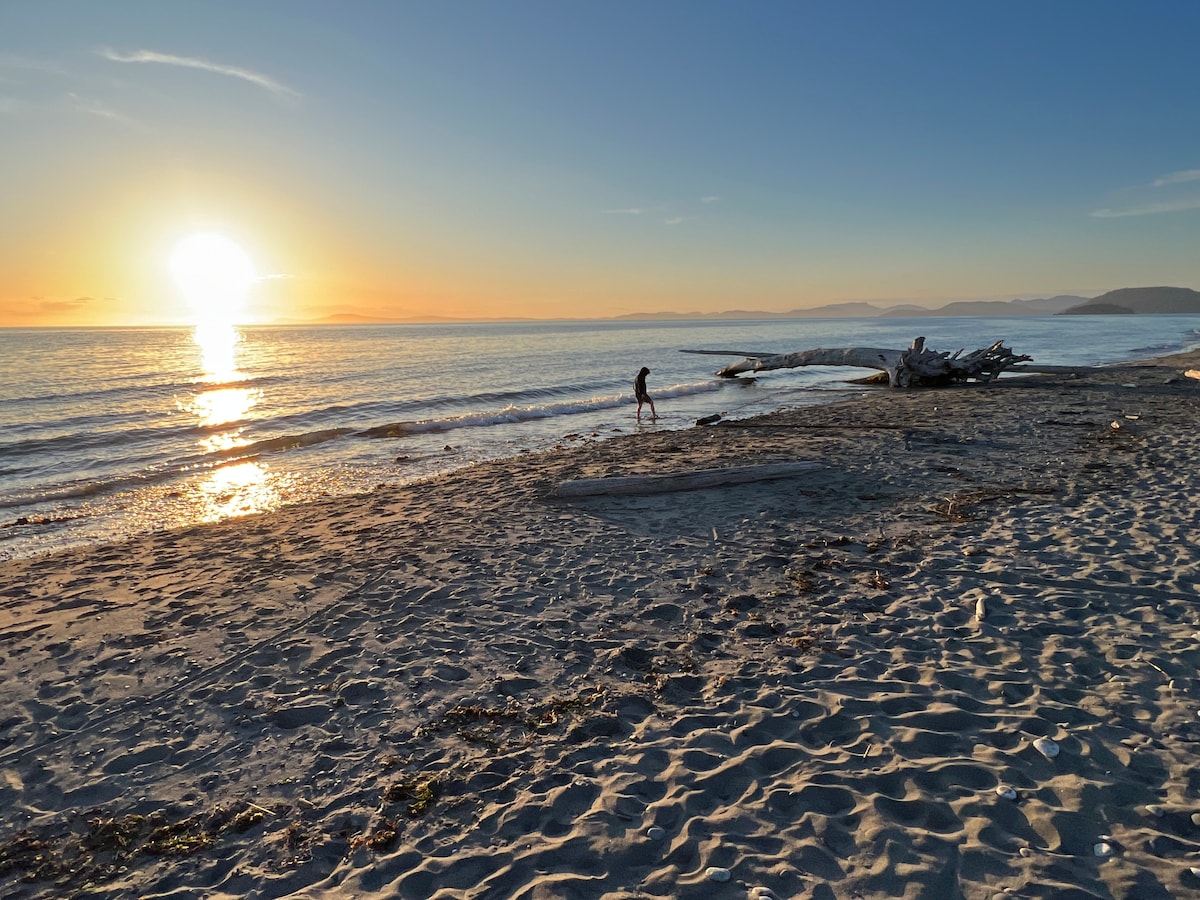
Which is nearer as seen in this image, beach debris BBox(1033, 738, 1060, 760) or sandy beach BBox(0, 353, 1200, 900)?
sandy beach BBox(0, 353, 1200, 900)

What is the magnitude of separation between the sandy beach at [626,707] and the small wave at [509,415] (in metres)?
11.0

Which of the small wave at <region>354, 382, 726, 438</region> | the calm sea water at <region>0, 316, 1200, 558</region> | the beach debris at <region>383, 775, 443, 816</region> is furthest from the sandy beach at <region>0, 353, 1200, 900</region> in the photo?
the small wave at <region>354, 382, 726, 438</region>

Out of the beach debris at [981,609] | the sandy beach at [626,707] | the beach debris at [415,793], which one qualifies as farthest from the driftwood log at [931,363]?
the beach debris at [415,793]

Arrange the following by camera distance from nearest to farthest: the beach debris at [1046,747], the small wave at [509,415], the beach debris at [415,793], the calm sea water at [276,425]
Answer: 1. the beach debris at [415,793]
2. the beach debris at [1046,747]
3. the calm sea water at [276,425]
4. the small wave at [509,415]

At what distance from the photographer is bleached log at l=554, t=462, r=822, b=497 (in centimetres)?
1049

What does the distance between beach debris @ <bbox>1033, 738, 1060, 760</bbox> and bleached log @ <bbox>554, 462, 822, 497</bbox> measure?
21.9 feet

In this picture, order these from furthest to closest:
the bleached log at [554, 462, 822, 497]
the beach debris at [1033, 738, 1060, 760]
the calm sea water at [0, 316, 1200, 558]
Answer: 1. the calm sea water at [0, 316, 1200, 558]
2. the bleached log at [554, 462, 822, 497]
3. the beach debris at [1033, 738, 1060, 760]

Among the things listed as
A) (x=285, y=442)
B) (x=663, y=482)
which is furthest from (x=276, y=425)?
(x=663, y=482)

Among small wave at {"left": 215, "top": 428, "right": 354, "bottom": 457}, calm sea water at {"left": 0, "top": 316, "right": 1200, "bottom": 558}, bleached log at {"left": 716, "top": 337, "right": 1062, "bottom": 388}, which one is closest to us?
calm sea water at {"left": 0, "top": 316, "right": 1200, "bottom": 558}

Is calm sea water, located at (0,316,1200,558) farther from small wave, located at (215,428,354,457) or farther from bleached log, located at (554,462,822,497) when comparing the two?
bleached log, located at (554,462,822,497)

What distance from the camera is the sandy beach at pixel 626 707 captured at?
342 cm

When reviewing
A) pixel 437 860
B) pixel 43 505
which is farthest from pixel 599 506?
pixel 43 505

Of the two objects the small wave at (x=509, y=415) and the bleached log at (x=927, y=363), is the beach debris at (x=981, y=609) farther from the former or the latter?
the bleached log at (x=927, y=363)

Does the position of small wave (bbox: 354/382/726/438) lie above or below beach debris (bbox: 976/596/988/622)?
above
